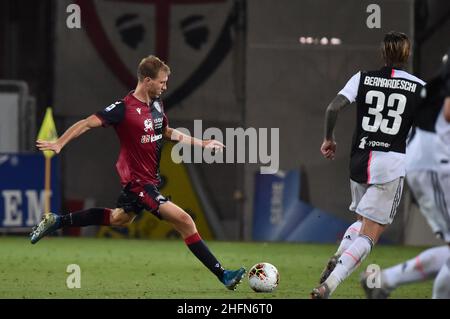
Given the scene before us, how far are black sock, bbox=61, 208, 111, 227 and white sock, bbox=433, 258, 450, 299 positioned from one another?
3.60m

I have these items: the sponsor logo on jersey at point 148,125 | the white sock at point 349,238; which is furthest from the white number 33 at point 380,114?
Result: the sponsor logo on jersey at point 148,125

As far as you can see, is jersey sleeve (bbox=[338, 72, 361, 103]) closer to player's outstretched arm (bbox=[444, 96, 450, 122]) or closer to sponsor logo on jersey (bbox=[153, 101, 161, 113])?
player's outstretched arm (bbox=[444, 96, 450, 122])

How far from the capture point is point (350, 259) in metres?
6.88

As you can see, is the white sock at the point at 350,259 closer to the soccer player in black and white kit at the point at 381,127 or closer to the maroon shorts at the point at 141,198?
the soccer player in black and white kit at the point at 381,127

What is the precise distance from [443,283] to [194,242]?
8.97 ft

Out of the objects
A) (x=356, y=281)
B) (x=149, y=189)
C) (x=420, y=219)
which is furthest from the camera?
(x=420, y=219)

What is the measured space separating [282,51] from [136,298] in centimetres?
957

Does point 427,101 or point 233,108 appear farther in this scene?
point 233,108

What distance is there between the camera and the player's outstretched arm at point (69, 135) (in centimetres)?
743

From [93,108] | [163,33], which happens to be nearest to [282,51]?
[163,33]

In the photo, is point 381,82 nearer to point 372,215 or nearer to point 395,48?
point 395,48

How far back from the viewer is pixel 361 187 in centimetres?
734

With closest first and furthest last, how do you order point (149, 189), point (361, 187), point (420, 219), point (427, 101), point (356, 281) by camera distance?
point (427, 101), point (361, 187), point (149, 189), point (356, 281), point (420, 219)
